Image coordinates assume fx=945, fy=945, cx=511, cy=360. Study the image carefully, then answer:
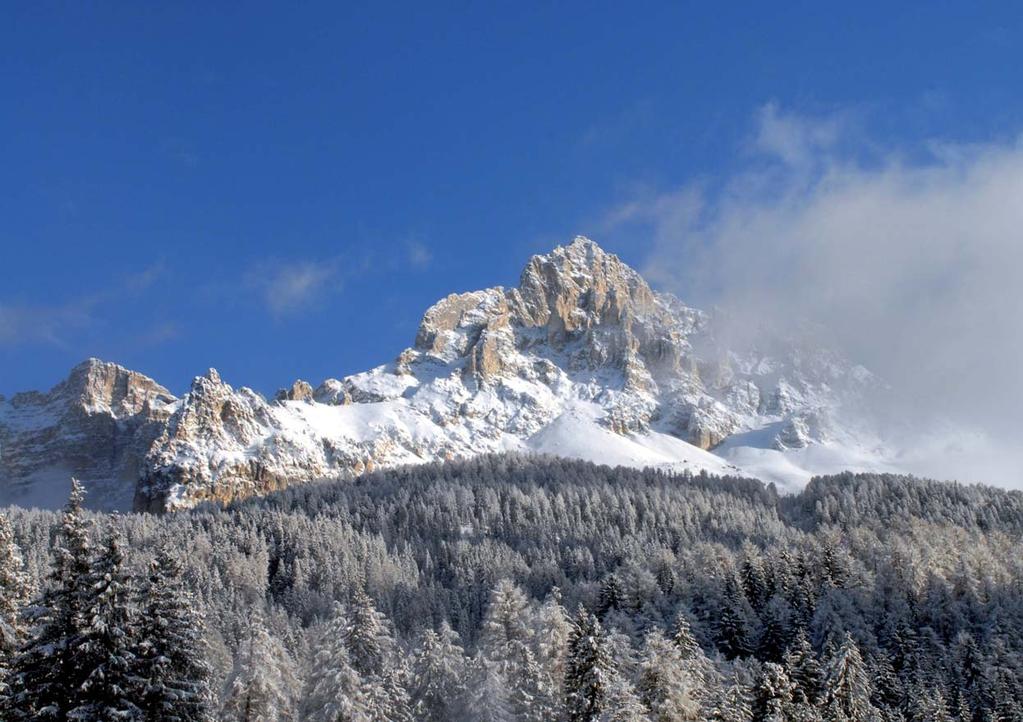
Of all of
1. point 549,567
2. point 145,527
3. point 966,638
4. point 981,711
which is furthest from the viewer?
point 145,527

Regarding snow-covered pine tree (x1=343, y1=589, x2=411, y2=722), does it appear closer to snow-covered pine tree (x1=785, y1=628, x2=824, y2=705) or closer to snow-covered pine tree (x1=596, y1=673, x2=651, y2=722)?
snow-covered pine tree (x1=596, y1=673, x2=651, y2=722)

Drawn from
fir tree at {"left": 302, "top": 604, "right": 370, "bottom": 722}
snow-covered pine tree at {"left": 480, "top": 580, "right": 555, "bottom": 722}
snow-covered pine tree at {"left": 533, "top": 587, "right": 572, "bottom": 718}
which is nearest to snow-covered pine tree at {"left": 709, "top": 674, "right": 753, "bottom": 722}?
snow-covered pine tree at {"left": 480, "top": 580, "right": 555, "bottom": 722}

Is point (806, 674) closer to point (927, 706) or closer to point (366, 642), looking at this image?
point (927, 706)

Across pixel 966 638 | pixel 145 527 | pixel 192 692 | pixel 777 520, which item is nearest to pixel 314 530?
pixel 145 527

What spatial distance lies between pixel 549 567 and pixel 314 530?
52.6 metres

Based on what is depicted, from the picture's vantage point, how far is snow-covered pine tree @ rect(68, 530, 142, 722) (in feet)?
97.8

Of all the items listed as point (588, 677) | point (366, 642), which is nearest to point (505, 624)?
point (366, 642)

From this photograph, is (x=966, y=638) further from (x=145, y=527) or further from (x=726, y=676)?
(x=145, y=527)

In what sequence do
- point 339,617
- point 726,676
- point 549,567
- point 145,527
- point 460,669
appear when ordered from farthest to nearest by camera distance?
1. point 145,527
2. point 549,567
3. point 726,676
4. point 460,669
5. point 339,617

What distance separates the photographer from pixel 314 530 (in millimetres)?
181000

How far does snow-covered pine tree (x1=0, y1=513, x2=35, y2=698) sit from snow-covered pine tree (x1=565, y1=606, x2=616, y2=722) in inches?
1071

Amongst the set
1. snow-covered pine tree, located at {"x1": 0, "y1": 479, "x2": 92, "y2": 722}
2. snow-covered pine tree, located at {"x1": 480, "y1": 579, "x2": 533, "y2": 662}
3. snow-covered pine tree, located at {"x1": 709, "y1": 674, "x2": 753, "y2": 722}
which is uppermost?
snow-covered pine tree, located at {"x1": 480, "y1": 579, "x2": 533, "y2": 662}

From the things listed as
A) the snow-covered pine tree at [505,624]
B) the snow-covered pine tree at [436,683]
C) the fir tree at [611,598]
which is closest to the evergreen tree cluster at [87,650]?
the snow-covered pine tree at [436,683]

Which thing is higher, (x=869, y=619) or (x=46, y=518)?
(x=46, y=518)
